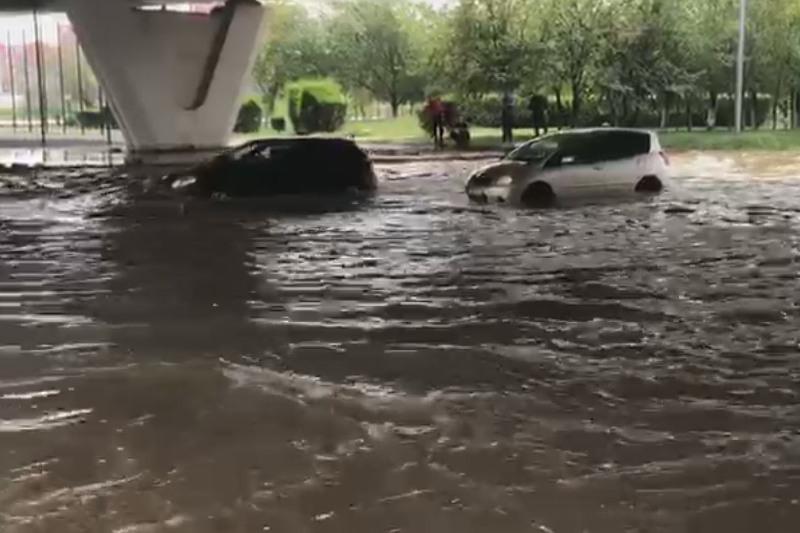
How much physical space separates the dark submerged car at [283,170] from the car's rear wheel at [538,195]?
4.11 metres

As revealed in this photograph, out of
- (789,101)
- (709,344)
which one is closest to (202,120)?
(789,101)

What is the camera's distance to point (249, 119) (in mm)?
55938

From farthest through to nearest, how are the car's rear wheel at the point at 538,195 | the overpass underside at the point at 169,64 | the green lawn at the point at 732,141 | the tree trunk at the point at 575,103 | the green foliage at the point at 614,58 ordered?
the tree trunk at the point at 575,103 < the green foliage at the point at 614,58 < the green lawn at the point at 732,141 < the overpass underside at the point at 169,64 < the car's rear wheel at the point at 538,195

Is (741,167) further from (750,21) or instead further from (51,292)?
(51,292)

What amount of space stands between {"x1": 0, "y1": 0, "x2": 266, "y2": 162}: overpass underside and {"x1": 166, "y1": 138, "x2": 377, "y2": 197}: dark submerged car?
43.9 feet

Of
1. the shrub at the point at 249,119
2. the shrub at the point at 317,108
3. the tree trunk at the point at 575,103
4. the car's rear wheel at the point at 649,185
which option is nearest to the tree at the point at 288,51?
the shrub at the point at 249,119

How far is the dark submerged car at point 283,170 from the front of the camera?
904 inches

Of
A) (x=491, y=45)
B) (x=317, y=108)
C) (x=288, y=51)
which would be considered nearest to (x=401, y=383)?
(x=491, y=45)

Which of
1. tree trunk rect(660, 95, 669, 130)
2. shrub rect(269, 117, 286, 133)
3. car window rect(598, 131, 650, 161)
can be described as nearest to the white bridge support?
shrub rect(269, 117, 286, 133)

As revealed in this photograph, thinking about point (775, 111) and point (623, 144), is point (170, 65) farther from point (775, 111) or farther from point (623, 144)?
point (775, 111)

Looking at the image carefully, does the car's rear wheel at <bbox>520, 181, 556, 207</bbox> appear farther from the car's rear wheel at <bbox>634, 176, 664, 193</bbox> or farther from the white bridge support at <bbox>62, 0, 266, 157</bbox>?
the white bridge support at <bbox>62, 0, 266, 157</bbox>

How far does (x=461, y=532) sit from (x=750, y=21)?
141 ft

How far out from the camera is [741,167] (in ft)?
101

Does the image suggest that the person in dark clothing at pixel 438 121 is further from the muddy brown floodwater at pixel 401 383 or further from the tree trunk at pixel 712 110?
the muddy brown floodwater at pixel 401 383
